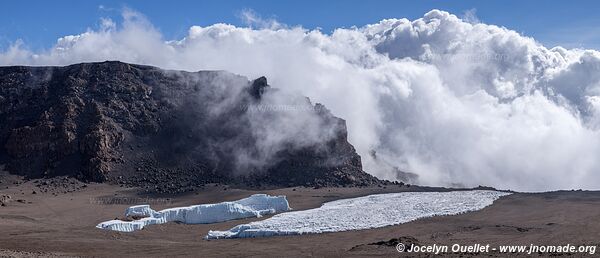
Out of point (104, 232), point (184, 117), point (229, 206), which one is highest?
point (184, 117)

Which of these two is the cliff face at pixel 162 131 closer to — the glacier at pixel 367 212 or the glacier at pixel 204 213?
the glacier at pixel 367 212

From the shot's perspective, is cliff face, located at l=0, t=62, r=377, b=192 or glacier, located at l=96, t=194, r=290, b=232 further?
cliff face, located at l=0, t=62, r=377, b=192

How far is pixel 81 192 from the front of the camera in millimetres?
66312

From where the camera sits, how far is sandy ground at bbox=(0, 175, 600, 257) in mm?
32906

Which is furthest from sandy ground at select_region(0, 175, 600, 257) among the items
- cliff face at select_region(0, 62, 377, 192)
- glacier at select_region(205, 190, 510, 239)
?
cliff face at select_region(0, 62, 377, 192)

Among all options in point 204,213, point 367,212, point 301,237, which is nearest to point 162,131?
point 204,213

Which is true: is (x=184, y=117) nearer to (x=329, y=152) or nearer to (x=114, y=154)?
(x=114, y=154)

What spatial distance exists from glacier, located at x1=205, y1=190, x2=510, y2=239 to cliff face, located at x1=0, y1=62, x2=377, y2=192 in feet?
51.2

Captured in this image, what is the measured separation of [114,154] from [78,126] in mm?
6466

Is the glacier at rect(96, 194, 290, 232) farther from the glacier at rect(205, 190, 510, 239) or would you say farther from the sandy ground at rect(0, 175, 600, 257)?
the glacier at rect(205, 190, 510, 239)

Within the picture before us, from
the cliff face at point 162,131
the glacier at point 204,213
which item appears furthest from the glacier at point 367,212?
the cliff face at point 162,131

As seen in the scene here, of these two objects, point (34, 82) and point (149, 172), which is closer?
point (149, 172)

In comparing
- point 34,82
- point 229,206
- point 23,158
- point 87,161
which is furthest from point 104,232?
point 34,82

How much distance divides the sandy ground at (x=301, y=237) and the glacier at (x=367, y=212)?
1215 mm
